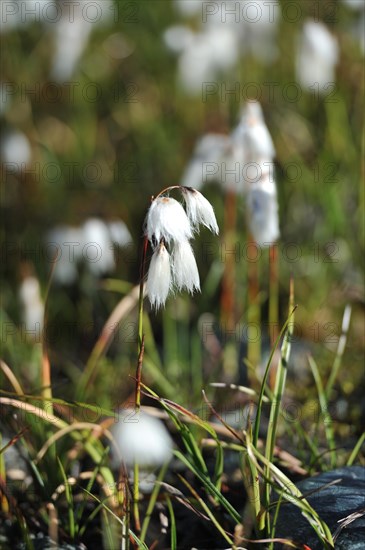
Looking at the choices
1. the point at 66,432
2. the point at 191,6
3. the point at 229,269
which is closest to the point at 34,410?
the point at 66,432

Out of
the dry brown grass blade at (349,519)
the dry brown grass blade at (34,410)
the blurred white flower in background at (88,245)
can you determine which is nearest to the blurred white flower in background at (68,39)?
the blurred white flower in background at (88,245)

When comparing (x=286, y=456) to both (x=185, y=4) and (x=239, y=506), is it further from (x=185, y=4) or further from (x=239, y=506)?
(x=185, y=4)

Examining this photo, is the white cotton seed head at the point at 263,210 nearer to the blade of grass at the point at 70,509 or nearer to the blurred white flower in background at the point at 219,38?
the blade of grass at the point at 70,509

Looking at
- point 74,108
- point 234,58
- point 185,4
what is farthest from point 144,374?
point 185,4

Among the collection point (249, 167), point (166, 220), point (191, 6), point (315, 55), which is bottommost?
point (166, 220)

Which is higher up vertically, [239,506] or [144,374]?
[144,374]

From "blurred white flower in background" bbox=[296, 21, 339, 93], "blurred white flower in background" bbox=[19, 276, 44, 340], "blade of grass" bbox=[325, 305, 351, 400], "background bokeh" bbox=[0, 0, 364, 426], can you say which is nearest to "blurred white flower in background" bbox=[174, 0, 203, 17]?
"background bokeh" bbox=[0, 0, 364, 426]

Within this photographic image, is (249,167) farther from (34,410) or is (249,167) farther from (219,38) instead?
(219,38)
